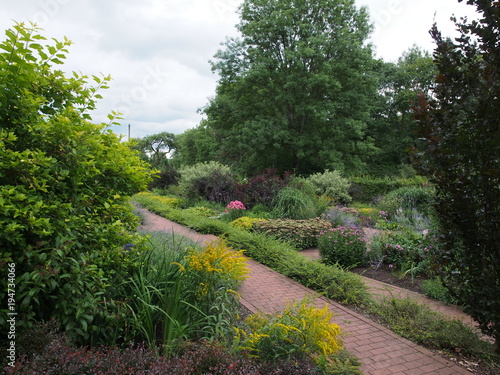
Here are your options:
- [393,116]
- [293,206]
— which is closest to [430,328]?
[293,206]

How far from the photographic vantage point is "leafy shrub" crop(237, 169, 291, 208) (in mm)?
11586

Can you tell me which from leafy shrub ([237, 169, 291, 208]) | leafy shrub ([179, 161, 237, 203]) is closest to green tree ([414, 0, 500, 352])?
leafy shrub ([237, 169, 291, 208])

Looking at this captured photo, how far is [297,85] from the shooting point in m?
20.5

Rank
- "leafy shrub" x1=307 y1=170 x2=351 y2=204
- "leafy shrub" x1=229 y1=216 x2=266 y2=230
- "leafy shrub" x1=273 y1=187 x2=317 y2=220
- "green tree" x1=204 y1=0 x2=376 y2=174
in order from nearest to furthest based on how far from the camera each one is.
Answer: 1. "leafy shrub" x1=229 y1=216 x2=266 y2=230
2. "leafy shrub" x1=273 y1=187 x2=317 y2=220
3. "leafy shrub" x1=307 y1=170 x2=351 y2=204
4. "green tree" x1=204 y1=0 x2=376 y2=174

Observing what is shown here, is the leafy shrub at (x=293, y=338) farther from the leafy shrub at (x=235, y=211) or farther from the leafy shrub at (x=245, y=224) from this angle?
the leafy shrub at (x=235, y=211)

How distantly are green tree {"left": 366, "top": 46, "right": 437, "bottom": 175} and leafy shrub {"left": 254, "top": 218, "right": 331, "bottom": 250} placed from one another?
22.2m

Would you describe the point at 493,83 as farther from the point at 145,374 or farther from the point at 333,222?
the point at 333,222

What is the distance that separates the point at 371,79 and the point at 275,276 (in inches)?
773

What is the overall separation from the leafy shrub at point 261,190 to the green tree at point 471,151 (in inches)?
328

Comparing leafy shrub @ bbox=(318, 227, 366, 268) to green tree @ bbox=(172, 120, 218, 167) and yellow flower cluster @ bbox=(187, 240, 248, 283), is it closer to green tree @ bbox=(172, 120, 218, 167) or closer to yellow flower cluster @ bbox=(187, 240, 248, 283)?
yellow flower cluster @ bbox=(187, 240, 248, 283)

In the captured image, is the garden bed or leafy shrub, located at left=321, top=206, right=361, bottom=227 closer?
the garden bed

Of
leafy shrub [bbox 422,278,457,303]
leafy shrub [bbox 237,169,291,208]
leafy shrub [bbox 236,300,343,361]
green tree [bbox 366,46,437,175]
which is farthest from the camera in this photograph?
green tree [bbox 366,46,437,175]

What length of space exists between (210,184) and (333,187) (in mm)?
5333

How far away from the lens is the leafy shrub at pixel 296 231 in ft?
24.8
